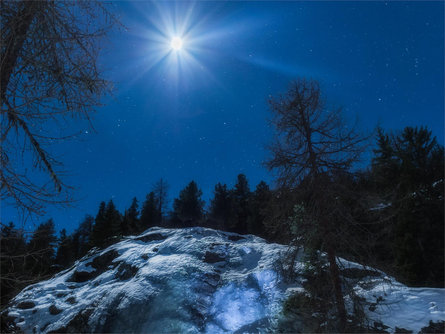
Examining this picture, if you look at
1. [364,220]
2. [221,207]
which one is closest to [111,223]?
[221,207]

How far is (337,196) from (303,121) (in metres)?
2.97

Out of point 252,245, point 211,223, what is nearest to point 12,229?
point 252,245

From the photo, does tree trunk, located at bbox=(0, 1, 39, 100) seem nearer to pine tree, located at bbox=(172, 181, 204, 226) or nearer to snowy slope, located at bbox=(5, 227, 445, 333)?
snowy slope, located at bbox=(5, 227, 445, 333)

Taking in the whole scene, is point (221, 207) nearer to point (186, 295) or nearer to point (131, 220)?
point (131, 220)

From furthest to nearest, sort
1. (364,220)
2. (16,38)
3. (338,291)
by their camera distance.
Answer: (364,220)
(338,291)
(16,38)

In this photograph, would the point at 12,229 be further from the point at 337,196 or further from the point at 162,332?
the point at 162,332

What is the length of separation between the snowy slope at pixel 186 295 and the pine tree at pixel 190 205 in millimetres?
14019

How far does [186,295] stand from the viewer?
532 inches

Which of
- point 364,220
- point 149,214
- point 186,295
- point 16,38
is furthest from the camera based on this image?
point 149,214

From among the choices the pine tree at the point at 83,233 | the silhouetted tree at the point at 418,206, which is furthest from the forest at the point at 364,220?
the pine tree at the point at 83,233

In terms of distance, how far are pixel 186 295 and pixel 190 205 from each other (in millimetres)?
23169

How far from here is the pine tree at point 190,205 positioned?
36.0 metres

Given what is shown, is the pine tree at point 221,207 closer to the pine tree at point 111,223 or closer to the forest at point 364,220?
the forest at point 364,220

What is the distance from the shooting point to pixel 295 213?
8.62m
